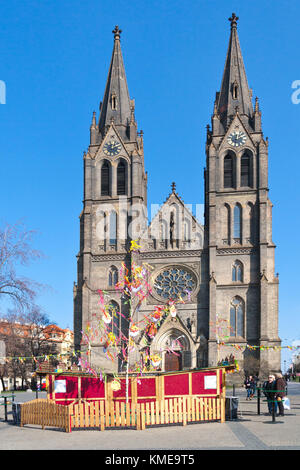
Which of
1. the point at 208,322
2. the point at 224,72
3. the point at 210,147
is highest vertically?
the point at 224,72

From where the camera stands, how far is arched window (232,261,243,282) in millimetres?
53406

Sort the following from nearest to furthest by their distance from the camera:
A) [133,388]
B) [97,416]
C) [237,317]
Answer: [97,416]
[133,388]
[237,317]

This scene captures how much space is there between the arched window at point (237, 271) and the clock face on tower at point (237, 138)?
Answer: 1164 cm

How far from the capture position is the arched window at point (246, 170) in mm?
55781

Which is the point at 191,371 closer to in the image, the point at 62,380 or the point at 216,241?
the point at 62,380

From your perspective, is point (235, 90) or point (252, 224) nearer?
point (252, 224)

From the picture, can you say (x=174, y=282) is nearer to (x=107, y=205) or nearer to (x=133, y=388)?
(x=107, y=205)

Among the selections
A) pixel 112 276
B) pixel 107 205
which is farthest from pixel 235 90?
pixel 112 276

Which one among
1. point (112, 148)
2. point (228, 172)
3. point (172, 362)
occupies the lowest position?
Answer: point (172, 362)

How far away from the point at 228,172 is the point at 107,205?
12059 mm

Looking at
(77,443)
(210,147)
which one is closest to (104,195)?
(210,147)

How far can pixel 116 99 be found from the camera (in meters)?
Result: 61.8

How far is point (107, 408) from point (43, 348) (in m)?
56.3

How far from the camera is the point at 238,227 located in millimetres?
54750
